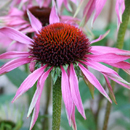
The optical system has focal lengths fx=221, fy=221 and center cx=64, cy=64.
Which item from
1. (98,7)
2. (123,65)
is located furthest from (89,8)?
(123,65)

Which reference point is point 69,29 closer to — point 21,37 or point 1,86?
point 21,37

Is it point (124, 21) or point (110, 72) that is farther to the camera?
point (124, 21)

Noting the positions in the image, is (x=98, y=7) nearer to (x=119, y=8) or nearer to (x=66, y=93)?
(x=119, y=8)

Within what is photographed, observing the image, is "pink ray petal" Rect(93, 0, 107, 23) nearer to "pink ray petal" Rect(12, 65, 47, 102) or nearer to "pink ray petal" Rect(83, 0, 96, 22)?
"pink ray petal" Rect(83, 0, 96, 22)

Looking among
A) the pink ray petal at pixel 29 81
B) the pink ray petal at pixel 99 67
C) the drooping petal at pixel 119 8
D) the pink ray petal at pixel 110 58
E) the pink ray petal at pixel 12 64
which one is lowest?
the pink ray petal at pixel 99 67

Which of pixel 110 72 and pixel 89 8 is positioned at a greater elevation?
Result: pixel 89 8

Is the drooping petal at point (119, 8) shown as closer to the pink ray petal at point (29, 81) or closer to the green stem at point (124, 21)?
the green stem at point (124, 21)

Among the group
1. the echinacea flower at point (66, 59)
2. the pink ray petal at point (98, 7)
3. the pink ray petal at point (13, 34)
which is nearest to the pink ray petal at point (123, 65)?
the echinacea flower at point (66, 59)

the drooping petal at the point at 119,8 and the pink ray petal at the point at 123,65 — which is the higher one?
the drooping petal at the point at 119,8

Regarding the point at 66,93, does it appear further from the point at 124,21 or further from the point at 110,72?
the point at 124,21
